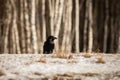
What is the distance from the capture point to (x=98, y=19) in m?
15.9

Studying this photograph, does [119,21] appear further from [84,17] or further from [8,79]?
[8,79]

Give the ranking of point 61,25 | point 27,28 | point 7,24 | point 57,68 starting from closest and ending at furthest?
point 57,68 → point 27,28 → point 7,24 → point 61,25

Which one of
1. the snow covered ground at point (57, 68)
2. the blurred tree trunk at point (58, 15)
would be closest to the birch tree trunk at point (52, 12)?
the blurred tree trunk at point (58, 15)

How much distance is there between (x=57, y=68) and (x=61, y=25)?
7.28m

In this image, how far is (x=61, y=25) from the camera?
14945 millimetres

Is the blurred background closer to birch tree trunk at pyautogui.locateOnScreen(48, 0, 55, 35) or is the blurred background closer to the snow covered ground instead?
birch tree trunk at pyautogui.locateOnScreen(48, 0, 55, 35)

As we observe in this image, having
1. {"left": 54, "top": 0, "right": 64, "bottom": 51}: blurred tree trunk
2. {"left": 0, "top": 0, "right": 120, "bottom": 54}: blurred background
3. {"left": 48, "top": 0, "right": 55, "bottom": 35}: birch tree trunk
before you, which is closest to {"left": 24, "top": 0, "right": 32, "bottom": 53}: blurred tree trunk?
{"left": 0, "top": 0, "right": 120, "bottom": 54}: blurred background

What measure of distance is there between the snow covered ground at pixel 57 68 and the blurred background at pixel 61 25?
4.88m

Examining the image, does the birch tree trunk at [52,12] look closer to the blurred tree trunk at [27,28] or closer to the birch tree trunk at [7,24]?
the blurred tree trunk at [27,28]

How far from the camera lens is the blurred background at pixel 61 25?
46.6ft

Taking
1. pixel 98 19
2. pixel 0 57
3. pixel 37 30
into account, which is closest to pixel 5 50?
pixel 37 30

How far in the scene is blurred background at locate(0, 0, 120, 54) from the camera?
14.2m

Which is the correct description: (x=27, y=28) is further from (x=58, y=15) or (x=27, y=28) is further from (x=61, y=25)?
(x=61, y=25)

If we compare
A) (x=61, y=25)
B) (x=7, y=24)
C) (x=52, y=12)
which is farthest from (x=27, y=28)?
(x=61, y=25)
